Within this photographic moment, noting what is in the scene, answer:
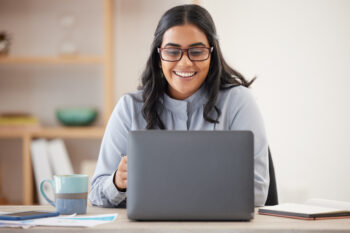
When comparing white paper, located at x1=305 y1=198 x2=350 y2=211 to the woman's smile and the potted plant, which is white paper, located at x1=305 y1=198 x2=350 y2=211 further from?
the potted plant

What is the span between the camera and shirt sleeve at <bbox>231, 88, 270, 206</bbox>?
174cm

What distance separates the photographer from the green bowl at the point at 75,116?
3.34m

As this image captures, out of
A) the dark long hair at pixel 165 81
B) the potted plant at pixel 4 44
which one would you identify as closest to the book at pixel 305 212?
the dark long hair at pixel 165 81

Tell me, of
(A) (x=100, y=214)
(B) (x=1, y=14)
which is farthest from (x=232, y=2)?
(A) (x=100, y=214)

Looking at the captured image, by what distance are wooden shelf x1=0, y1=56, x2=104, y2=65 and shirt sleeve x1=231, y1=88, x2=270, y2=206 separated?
1433mm

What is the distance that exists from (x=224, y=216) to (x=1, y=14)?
2.66 metres

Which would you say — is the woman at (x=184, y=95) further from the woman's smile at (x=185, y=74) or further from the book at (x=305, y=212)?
the book at (x=305, y=212)

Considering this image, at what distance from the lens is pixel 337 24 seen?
11.5 ft

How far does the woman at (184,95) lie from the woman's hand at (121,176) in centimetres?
22

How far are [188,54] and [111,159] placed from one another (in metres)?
0.45

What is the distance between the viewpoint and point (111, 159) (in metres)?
1.95

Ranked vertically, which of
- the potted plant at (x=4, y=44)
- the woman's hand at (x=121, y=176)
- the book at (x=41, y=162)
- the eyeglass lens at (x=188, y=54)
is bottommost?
the book at (x=41, y=162)

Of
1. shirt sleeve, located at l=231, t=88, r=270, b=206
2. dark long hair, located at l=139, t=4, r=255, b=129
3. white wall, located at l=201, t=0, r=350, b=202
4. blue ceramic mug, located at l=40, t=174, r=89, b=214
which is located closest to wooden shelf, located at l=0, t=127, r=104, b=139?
white wall, located at l=201, t=0, r=350, b=202

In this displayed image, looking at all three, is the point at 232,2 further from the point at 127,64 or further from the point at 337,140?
the point at 337,140
